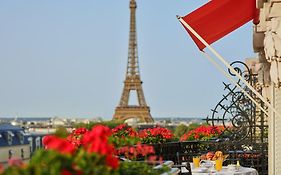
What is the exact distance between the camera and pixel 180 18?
6516mm

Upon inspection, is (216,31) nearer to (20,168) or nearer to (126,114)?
(20,168)

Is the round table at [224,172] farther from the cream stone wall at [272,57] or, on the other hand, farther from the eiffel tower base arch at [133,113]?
the eiffel tower base arch at [133,113]

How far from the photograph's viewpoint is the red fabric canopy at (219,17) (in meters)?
6.67

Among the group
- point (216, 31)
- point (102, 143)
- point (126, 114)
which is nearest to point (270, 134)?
point (216, 31)

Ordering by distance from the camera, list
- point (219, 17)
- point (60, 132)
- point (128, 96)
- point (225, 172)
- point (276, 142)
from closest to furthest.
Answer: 1. point (60, 132)
2. point (219, 17)
3. point (276, 142)
4. point (225, 172)
5. point (128, 96)

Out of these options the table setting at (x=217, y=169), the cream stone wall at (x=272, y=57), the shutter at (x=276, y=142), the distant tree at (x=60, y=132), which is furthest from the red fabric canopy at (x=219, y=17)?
the distant tree at (x=60, y=132)

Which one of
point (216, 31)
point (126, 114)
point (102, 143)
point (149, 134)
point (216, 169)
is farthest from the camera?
point (126, 114)

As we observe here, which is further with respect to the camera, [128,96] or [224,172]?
[128,96]

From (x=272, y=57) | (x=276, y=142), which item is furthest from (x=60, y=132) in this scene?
(x=276, y=142)

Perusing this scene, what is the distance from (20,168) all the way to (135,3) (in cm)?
7854

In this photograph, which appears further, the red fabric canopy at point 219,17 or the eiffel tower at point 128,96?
the eiffel tower at point 128,96

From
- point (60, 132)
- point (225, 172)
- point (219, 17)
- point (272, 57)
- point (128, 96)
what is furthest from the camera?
point (128, 96)

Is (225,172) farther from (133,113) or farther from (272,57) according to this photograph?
(133,113)

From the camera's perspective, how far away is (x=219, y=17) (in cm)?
700
